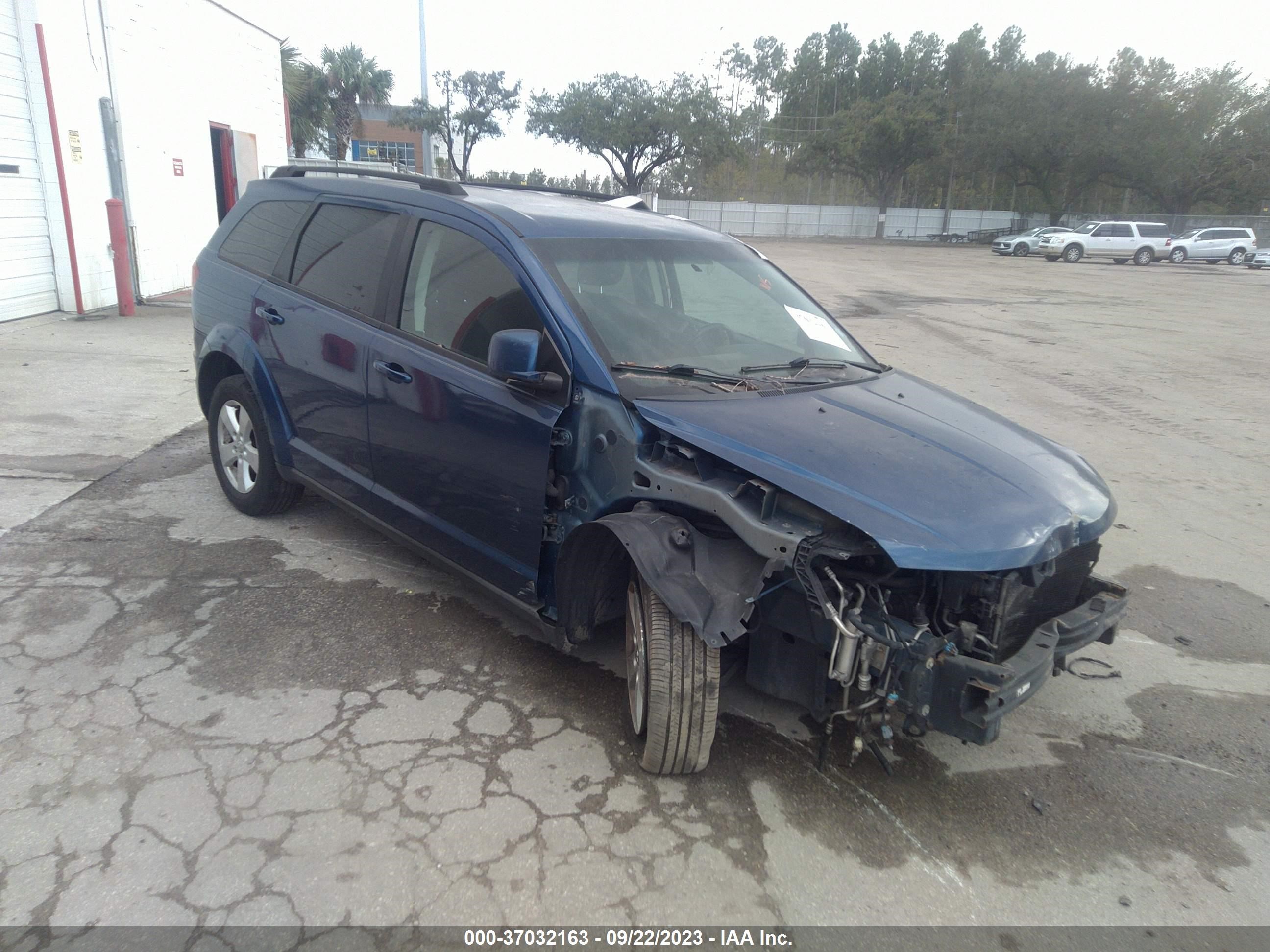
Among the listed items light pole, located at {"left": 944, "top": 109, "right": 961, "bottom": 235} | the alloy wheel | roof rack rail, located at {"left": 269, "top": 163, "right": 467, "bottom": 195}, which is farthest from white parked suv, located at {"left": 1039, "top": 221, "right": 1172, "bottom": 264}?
the alloy wheel

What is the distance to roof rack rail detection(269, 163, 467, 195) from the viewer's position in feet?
13.3

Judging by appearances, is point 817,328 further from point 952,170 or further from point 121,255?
point 952,170

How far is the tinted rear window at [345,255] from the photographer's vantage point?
403 cm

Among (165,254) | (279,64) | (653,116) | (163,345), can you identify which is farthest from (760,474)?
(653,116)

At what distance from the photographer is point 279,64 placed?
60.3 ft

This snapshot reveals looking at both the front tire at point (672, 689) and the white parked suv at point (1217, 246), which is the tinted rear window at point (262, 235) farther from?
the white parked suv at point (1217, 246)

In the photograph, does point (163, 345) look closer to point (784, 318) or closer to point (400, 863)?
point (784, 318)

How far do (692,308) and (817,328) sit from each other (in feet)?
2.30

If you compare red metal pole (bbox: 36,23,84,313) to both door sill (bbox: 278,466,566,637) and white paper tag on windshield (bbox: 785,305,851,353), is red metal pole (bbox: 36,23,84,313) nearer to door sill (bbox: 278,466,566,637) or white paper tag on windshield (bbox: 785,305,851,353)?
door sill (bbox: 278,466,566,637)

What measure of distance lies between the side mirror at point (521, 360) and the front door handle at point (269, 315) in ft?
5.79

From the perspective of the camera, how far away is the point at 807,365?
378 centimetres

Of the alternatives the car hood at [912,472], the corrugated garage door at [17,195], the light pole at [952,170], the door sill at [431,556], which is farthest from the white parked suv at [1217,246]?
the door sill at [431,556]

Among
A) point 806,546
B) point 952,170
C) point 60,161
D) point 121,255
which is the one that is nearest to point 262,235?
point 806,546

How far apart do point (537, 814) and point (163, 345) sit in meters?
9.40
